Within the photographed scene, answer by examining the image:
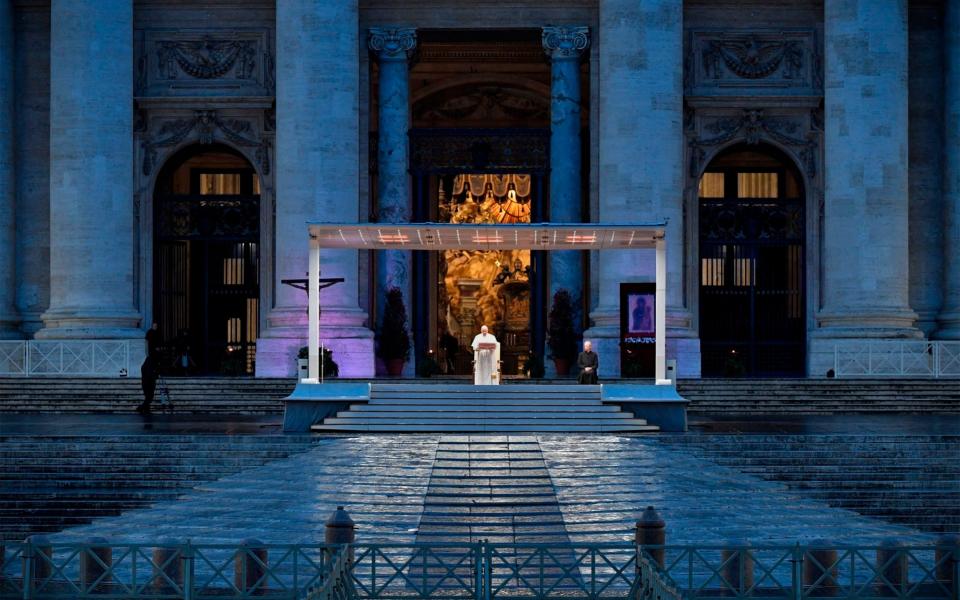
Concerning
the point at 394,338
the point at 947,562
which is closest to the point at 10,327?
the point at 394,338

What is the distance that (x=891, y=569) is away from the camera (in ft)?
52.3

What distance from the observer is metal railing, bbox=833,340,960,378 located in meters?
40.7

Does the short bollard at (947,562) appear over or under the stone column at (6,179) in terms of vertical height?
under

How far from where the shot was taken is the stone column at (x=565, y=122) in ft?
144

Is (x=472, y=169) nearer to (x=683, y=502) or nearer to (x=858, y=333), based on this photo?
(x=858, y=333)

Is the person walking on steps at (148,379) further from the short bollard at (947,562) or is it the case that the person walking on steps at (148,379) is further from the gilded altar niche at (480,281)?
the short bollard at (947,562)

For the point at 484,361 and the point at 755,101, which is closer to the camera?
the point at 484,361

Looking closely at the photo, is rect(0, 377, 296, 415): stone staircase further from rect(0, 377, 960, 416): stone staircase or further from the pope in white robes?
the pope in white robes

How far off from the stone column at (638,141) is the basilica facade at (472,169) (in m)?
0.07

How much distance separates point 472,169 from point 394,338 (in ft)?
17.2

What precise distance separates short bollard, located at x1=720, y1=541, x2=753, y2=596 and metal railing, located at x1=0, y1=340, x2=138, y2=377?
2691cm

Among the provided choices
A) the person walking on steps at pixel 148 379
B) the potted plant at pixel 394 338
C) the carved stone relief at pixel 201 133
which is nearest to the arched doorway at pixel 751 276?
the potted plant at pixel 394 338

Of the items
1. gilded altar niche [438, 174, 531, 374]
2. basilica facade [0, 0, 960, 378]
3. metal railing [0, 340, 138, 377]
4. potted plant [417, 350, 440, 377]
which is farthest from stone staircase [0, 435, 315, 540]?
gilded altar niche [438, 174, 531, 374]

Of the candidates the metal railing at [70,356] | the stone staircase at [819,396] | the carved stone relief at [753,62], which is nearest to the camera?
the stone staircase at [819,396]
